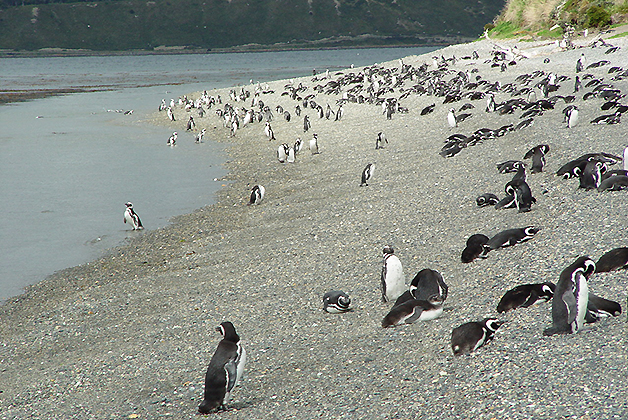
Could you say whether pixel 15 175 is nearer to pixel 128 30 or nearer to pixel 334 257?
pixel 334 257

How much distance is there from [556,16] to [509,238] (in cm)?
3452

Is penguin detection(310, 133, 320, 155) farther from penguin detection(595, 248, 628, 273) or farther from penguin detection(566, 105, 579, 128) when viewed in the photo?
penguin detection(595, 248, 628, 273)

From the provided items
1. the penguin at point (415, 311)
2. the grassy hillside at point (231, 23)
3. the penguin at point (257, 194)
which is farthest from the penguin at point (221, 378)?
the grassy hillside at point (231, 23)

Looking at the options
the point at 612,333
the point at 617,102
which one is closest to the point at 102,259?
the point at 612,333

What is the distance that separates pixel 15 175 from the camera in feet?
60.3

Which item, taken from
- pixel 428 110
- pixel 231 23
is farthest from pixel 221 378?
pixel 231 23

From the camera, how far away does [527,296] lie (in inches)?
210

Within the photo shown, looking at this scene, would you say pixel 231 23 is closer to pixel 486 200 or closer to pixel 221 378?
pixel 486 200

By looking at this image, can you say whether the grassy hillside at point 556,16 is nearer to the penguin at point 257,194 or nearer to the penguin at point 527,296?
the penguin at point 257,194

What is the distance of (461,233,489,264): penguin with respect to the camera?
7107 mm

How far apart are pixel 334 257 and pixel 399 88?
20987 millimetres

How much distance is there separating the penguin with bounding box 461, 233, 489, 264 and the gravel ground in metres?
0.10

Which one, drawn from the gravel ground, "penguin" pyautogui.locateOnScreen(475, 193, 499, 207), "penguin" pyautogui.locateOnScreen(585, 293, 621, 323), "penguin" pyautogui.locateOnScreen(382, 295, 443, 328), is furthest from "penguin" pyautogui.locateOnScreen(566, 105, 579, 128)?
"penguin" pyautogui.locateOnScreen(585, 293, 621, 323)

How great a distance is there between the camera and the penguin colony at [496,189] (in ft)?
15.8
